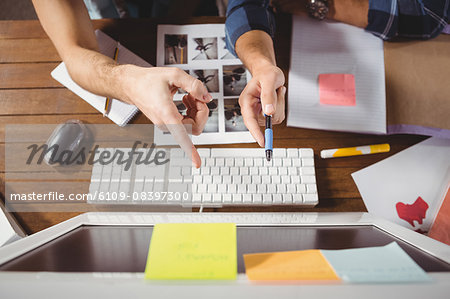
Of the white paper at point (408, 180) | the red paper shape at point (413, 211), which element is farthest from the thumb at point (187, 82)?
the red paper shape at point (413, 211)

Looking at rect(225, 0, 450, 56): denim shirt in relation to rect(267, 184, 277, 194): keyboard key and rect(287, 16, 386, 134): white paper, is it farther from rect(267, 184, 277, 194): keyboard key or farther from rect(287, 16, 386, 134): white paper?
rect(267, 184, 277, 194): keyboard key

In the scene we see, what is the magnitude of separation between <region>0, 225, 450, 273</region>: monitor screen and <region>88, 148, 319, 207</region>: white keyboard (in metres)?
Result: 0.17

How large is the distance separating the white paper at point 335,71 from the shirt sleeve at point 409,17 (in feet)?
0.16

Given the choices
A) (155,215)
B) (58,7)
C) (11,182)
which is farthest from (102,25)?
(155,215)

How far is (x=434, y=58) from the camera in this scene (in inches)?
32.2

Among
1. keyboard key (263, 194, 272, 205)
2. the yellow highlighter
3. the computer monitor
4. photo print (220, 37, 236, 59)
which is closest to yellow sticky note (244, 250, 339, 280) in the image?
the computer monitor

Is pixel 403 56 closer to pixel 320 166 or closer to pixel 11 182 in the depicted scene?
pixel 320 166

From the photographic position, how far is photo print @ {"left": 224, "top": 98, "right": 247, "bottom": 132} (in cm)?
78

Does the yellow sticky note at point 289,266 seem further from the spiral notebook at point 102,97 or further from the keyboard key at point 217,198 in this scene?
the spiral notebook at point 102,97

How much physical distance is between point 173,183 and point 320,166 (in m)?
0.41

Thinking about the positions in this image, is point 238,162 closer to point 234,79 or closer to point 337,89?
point 234,79

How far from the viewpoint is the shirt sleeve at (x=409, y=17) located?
814 mm

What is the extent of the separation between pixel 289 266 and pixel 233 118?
19.5 inches

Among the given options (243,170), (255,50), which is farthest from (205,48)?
(243,170)
